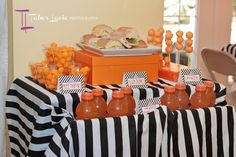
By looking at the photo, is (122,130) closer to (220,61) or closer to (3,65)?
(3,65)

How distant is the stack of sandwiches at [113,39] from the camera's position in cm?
182

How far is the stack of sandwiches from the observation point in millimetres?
1816

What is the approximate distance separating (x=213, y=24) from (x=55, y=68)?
276 centimetres

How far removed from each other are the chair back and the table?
4.26 ft

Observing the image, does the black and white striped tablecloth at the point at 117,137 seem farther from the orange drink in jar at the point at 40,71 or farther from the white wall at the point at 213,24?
the white wall at the point at 213,24

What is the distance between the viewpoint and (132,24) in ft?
7.38

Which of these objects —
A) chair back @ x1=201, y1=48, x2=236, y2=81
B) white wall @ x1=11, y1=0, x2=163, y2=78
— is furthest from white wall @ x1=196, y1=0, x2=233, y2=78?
white wall @ x1=11, y1=0, x2=163, y2=78

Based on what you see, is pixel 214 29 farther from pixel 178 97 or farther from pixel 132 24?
pixel 178 97

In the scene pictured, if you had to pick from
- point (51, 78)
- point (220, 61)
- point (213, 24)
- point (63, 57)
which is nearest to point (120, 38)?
point (63, 57)

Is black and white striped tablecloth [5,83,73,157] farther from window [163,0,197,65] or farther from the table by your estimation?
window [163,0,197,65]

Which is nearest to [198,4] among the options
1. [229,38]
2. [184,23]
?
[184,23]

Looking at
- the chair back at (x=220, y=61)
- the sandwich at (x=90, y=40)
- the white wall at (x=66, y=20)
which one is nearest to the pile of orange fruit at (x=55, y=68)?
the sandwich at (x=90, y=40)

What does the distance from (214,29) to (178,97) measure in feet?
9.03

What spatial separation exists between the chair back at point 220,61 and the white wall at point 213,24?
0.94 m
